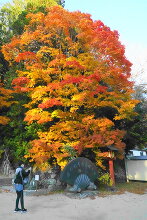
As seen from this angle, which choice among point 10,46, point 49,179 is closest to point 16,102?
point 10,46

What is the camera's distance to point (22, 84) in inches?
586

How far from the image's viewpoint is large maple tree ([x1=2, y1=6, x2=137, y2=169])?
1209 cm

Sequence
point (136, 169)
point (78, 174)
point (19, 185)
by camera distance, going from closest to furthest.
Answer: point (19, 185) < point (78, 174) < point (136, 169)

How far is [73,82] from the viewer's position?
40.4ft

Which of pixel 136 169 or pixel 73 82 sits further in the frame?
pixel 136 169

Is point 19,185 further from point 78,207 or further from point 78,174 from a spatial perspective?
point 78,174

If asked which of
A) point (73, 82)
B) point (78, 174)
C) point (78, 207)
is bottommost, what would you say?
point (78, 207)

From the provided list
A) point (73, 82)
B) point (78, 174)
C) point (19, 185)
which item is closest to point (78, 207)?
point (19, 185)

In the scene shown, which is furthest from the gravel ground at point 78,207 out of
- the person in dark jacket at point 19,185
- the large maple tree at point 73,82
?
the large maple tree at point 73,82

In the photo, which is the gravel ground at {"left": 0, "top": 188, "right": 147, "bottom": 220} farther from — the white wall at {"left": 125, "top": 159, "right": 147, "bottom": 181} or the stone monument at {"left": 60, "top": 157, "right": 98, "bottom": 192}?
the white wall at {"left": 125, "top": 159, "right": 147, "bottom": 181}

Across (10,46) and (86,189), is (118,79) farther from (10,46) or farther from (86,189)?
(10,46)

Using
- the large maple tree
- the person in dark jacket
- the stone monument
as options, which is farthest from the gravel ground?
the large maple tree

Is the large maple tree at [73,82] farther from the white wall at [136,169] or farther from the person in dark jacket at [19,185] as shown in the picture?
the person in dark jacket at [19,185]

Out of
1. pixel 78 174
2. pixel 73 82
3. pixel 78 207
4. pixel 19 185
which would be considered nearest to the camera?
pixel 19 185
